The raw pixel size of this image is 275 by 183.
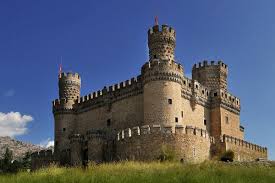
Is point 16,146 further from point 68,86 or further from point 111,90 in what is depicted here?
point 111,90

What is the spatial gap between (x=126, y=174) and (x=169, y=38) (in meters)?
17.9

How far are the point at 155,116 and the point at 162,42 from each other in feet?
21.1

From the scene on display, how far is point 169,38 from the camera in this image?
3494 centimetres

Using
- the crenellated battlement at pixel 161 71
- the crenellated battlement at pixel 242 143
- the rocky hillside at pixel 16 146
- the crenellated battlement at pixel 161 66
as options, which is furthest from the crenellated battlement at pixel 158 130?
the rocky hillside at pixel 16 146

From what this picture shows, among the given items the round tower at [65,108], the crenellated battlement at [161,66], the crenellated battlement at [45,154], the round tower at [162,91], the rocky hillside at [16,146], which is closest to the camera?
the round tower at [162,91]

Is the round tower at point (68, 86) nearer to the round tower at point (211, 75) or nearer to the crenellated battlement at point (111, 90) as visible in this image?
the crenellated battlement at point (111, 90)

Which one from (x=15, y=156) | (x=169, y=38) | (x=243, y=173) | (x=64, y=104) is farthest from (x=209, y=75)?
(x=15, y=156)

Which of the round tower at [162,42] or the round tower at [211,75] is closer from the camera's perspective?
the round tower at [162,42]

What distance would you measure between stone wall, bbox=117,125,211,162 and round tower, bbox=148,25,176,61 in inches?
290

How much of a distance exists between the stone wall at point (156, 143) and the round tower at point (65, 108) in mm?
11172

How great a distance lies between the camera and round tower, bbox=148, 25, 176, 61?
114 feet

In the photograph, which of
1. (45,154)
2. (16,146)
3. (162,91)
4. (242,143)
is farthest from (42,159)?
(16,146)

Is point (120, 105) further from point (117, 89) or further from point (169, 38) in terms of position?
point (169, 38)

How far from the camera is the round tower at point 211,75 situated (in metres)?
39.5
